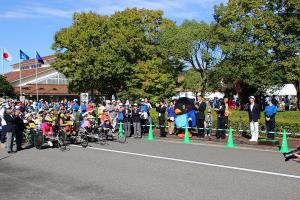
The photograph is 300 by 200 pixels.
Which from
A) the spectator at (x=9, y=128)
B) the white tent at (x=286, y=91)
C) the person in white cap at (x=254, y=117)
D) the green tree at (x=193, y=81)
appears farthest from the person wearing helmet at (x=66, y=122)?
the green tree at (x=193, y=81)

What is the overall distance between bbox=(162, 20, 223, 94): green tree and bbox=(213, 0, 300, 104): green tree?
25.4 ft

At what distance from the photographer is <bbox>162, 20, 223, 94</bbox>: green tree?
56.5m

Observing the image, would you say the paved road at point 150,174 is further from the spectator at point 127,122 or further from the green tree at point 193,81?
the green tree at point 193,81

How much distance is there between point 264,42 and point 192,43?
54.7ft

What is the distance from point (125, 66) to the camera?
5506 centimetres

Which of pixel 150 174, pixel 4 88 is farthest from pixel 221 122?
pixel 4 88

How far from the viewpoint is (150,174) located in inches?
419

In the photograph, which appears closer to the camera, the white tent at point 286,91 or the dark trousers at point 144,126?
the dark trousers at point 144,126

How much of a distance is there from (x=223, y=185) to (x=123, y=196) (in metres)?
2.25

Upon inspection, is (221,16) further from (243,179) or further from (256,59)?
(243,179)

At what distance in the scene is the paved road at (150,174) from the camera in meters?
8.54

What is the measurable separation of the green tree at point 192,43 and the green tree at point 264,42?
305 inches

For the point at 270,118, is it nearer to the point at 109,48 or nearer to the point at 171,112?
the point at 171,112

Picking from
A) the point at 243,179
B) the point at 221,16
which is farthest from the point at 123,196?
the point at 221,16
